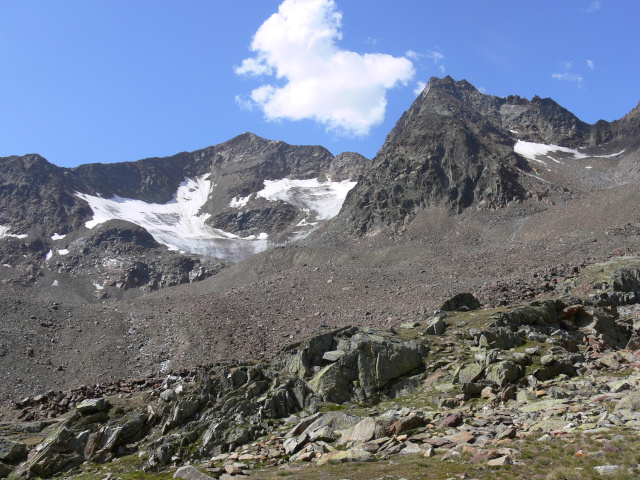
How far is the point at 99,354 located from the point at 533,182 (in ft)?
331

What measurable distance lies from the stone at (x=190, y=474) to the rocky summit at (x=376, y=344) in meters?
0.09

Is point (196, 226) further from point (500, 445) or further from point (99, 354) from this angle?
point (500, 445)

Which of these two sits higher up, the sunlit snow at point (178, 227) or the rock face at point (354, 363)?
the sunlit snow at point (178, 227)

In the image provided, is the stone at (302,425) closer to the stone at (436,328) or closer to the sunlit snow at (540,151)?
the stone at (436,328)

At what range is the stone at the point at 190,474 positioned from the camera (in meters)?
15.6

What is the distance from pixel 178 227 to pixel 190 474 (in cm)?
17148

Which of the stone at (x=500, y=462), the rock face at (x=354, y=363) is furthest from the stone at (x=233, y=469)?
the stone at (x=500, y=462)

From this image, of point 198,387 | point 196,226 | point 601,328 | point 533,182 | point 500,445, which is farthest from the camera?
point 196,226

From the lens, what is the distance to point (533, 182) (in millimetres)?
108375

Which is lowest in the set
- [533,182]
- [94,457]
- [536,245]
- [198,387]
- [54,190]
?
[94,457]

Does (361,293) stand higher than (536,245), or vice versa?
(536,245)

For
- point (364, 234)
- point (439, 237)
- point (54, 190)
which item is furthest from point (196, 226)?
point (439, 237)

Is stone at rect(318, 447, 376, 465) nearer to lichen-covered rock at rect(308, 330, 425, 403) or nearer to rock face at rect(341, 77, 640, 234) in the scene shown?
lichen-covered rock at rect(308, 330, 425, 403)

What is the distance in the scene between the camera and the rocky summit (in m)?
15.1
